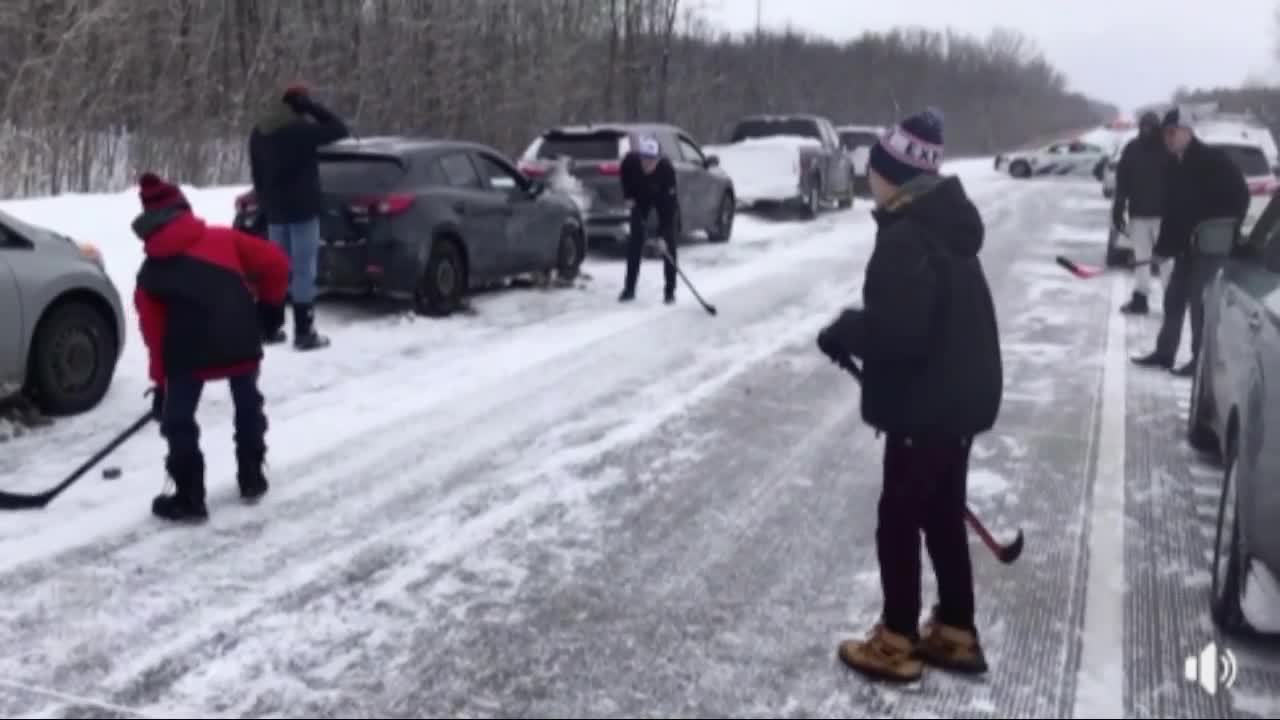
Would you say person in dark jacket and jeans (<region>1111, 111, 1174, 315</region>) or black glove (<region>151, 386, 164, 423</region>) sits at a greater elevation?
person in dark jacket and jeans (<region>1111, 111, 1174, 315</region>)

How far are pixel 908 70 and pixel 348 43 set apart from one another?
66557mm

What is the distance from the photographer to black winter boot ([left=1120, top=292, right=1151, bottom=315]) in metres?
12.6

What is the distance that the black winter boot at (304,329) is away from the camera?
1017 centimetres

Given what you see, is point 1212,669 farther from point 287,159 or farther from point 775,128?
point 775,128

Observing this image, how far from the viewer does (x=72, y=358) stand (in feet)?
25.8

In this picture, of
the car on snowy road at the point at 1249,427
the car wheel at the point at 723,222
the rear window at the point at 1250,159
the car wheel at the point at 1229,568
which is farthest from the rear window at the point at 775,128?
the car wheel at the point at 1229,568

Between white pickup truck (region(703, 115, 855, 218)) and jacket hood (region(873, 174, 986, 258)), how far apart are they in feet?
64.1

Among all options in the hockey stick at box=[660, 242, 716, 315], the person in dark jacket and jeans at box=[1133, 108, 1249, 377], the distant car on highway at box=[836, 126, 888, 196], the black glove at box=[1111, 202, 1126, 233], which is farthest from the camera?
the distant car on highway at box=[836, 126, 888, 196]

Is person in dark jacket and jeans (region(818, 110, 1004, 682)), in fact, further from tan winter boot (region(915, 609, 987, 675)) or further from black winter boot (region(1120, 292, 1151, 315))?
black winter boot (region(1120, 292, 1151, 315))

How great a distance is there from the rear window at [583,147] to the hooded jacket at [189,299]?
36.9ft

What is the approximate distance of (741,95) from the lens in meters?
49.8

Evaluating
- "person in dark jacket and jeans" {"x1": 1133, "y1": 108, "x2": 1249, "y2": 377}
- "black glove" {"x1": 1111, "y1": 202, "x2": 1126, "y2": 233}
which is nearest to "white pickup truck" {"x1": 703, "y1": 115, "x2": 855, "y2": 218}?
"black glove" {"x1": 1111, "y1": 202, "x2": 1126, "y2": 233}

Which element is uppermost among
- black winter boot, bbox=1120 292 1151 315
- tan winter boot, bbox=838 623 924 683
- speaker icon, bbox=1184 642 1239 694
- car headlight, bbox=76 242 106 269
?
car headlight, bbox=76 242 106 269

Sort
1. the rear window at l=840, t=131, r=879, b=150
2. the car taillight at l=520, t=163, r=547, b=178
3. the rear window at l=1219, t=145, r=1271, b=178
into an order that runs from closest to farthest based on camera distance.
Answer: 1. the car taillight at l=520, t=163, r=547, b=178
2. the rear window at l=1219, t=145, r=1271, b=178
3. the rear window at l=840, t=131, r=879, b=150
